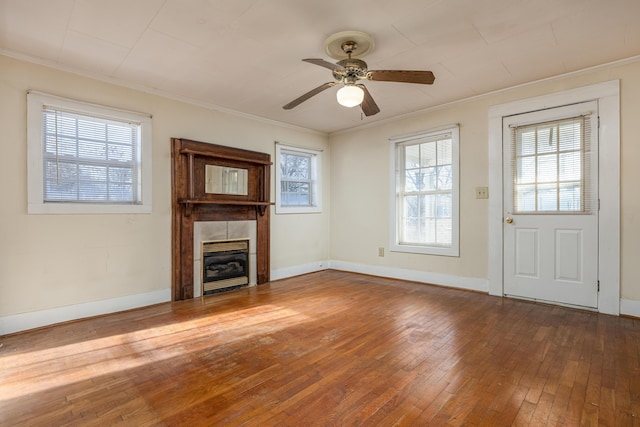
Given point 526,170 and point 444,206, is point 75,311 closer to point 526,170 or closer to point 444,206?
point 444,206

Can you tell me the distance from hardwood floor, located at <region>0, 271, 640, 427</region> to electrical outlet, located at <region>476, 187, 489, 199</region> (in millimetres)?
1389

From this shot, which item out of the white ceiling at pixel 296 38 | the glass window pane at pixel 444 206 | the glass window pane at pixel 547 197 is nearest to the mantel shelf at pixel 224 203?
the white ceiling at pixel 296 38

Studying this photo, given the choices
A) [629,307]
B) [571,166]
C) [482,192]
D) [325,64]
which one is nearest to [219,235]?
[325,64]

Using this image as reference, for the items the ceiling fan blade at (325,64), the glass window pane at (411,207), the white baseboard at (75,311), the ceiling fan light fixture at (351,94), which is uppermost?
the ceiling fan blade at (325,64)

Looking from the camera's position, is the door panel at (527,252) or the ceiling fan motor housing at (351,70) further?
the door panel at (527,252)

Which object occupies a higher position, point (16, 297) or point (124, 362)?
point (16, 297)

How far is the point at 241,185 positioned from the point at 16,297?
8.58ft

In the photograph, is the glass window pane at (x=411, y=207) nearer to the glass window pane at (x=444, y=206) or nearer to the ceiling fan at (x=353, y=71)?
the glass window pane at (x=444, y=206)

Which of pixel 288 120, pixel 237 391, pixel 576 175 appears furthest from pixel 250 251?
pixel 576 175

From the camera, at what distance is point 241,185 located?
451 cm

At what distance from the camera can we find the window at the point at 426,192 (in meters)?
4.35

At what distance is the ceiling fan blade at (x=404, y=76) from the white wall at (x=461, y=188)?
6.53ft

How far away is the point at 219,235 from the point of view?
13.9ft

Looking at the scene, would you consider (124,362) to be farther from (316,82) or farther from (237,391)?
(316,82)
